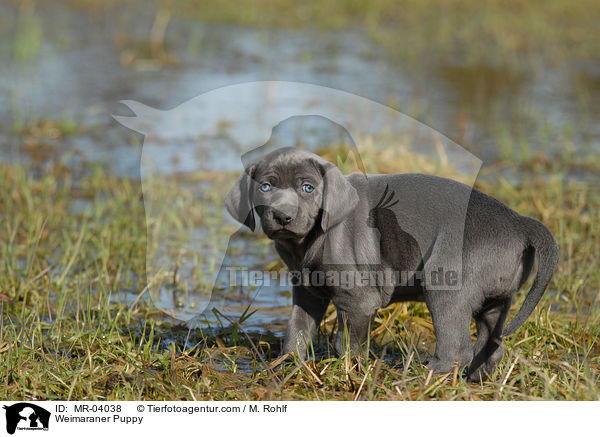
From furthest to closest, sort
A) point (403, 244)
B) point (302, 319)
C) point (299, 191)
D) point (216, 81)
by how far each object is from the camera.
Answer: point (216, 81), point (302, 319), point (403, 244), point (299, 191)

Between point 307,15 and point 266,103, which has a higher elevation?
point 307,15

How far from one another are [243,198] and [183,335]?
4.06 feet

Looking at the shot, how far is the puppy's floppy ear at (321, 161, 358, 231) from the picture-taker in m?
4.19

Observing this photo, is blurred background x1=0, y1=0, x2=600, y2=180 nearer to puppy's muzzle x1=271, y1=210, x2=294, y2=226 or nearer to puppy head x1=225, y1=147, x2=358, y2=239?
puppy head x1=225, y1=147, x2=358, y2=239

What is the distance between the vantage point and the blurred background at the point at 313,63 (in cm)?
985

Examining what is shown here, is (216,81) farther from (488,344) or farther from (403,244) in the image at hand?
(488,344)

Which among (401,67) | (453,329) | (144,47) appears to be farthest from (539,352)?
(144,47)

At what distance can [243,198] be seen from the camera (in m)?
4.30

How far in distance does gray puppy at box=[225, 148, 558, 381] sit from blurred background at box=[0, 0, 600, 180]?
464cm

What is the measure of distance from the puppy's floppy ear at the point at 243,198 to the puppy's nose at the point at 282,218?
0.91 feet

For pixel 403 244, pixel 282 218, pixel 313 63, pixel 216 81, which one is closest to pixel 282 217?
pixel 282 218

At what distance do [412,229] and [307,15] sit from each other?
13087 mm

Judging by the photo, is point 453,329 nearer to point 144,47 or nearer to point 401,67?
point 401,67

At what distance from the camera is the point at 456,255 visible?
13.6ft
